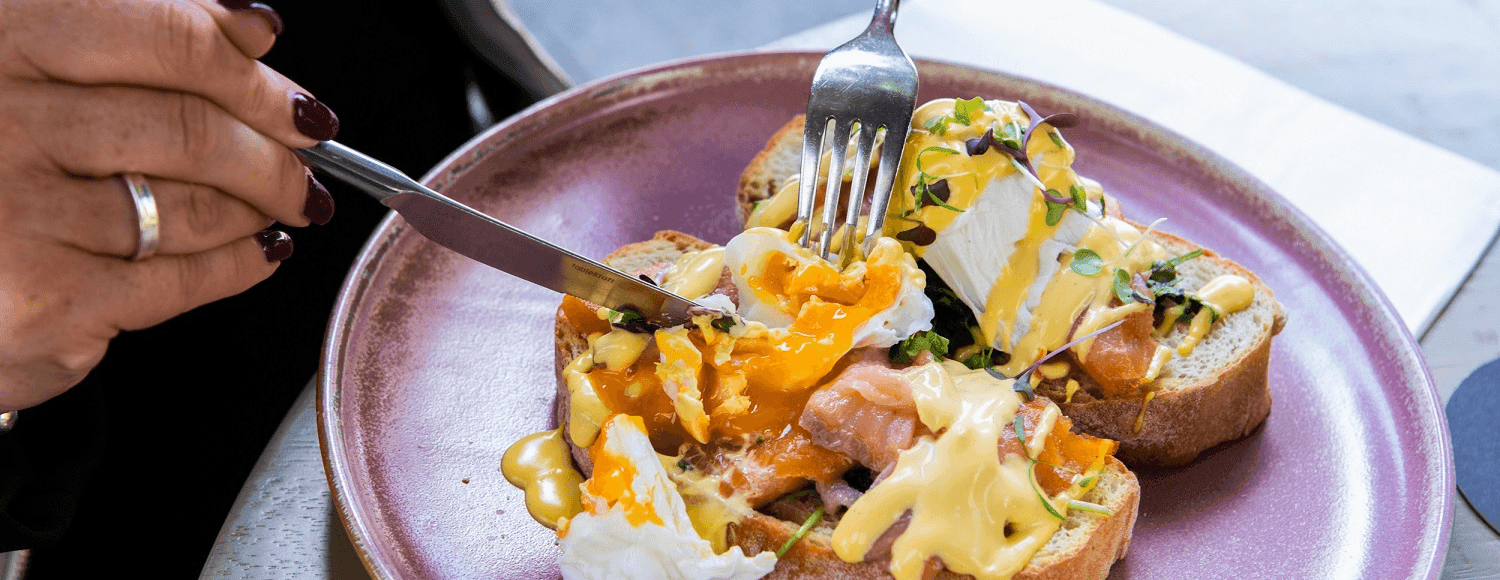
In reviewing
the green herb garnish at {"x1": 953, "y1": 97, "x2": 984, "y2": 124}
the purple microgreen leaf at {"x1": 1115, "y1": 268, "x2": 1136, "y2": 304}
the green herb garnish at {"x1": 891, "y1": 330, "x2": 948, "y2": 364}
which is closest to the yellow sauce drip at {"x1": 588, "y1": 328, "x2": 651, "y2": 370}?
the green herb garnish at {"x1": 891, "y1": 330, "x2": 948, "y2": 364}

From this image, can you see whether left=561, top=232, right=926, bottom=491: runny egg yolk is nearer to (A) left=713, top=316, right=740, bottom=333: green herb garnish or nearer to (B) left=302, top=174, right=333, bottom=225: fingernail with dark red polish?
(A) left=713, top=316, right=740, bottom=333: green herb garnish

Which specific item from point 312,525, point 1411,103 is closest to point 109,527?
point 312,525

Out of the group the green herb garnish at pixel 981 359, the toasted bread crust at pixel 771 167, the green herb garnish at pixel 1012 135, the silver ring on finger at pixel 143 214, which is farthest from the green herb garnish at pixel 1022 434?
the silver ring on finger at pixel 143 214

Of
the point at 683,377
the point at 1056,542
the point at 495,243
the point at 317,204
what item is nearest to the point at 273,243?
the point at 317,204

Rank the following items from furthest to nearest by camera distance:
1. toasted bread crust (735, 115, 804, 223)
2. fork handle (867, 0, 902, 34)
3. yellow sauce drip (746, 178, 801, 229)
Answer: toasted bread crust (735, 115, 804, 223), fork handle (867, 0, 902, 34), yellow sauce drip (746, 178, 801, 229)

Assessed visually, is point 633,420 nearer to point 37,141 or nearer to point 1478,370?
point 37,141

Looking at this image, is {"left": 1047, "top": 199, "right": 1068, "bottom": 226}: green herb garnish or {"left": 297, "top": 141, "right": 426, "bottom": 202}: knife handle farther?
{"left": 1047, "top": 199, "right": 1068, "bottom": 226}: green herb garnish

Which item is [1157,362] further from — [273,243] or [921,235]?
[273,243]
